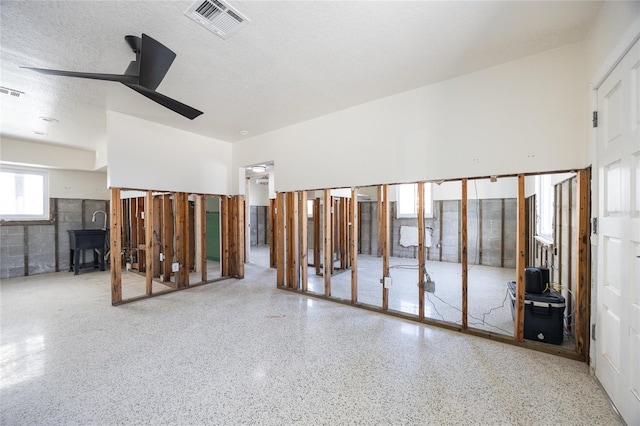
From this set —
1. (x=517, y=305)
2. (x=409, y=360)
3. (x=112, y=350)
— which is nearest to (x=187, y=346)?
(x=112, y=350)

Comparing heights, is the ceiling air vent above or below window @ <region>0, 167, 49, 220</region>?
above

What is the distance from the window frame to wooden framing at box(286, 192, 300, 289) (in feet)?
19.0

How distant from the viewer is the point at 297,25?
2086 millimetres

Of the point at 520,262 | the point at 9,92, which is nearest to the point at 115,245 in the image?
the point at 9,92

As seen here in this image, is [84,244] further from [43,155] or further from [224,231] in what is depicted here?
[224,231]

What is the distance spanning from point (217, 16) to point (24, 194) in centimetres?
Answer: 679

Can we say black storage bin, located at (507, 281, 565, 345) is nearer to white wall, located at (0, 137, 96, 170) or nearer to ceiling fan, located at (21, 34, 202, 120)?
ceiling fan, located at (21, 34, 202, 120)

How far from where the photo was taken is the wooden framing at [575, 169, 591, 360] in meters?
2.23

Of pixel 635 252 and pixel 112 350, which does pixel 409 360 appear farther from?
pixel 112 350

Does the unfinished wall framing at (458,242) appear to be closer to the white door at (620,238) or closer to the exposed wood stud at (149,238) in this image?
the white door at (620,238)

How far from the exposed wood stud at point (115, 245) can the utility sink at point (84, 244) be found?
9.55 ft

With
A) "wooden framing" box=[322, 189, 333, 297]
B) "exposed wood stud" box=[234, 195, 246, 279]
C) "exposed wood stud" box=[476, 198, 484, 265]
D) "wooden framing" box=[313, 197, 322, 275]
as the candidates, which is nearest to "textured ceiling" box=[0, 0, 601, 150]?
"wooden framing" box=[322, 189, 333, 297]

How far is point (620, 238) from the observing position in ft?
5.45

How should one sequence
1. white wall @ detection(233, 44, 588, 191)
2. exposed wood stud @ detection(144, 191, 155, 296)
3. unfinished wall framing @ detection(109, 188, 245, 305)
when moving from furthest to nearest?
exposed wood stud @ detection(144, 191, 155, 296), unfinished wall framing @ detection(109, 188, 245, 305), white wall @ detection(233, 44, 588, 191)
